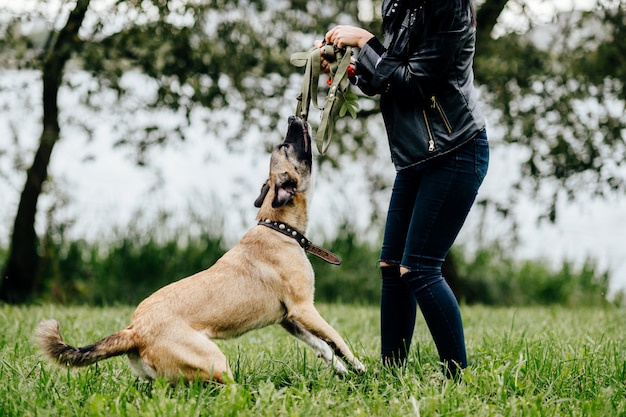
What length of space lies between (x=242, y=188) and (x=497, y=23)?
4.05 metres

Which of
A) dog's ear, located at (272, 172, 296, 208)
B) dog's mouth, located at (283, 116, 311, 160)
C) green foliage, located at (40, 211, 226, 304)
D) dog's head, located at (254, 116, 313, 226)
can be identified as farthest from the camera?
green foliage, located at (40, 211, 226, 304)

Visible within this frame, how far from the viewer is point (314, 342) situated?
12.9 feet

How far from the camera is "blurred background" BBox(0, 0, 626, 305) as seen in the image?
7.54 meters

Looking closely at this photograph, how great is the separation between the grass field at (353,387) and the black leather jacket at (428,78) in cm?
114

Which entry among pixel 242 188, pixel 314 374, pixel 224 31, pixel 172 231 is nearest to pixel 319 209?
pixel 242 188

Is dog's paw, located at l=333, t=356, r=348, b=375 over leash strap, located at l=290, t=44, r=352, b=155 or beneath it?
beneath

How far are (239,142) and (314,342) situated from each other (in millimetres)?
5564

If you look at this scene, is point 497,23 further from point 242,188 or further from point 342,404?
point 342,404

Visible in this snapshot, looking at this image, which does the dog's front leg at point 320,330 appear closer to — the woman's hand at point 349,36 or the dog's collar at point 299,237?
the dog's collar at point 299,237

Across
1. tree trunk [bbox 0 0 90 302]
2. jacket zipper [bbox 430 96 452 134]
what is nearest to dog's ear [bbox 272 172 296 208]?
jacket zipper [bbox 430 96 452 134]

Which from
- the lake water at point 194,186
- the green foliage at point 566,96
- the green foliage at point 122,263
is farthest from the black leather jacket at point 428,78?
the green foliage at point 122,263

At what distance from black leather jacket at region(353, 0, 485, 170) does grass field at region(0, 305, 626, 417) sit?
114cm

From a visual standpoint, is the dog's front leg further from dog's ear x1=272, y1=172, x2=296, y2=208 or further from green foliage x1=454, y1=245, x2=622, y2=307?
green foliage x1=454, y1=245, x2=622, y2=307

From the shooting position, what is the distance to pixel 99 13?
22.5 feet
